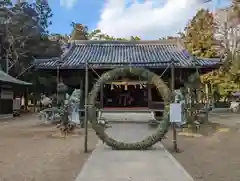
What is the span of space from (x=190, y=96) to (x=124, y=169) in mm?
11995

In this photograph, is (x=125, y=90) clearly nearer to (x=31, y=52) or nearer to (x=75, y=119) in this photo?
(x=75, y=119)

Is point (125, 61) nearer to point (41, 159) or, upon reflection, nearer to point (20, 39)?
point (41, 159)

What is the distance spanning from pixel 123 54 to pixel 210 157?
1651 centimetres

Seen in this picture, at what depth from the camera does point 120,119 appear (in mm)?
23422

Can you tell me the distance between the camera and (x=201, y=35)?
48.2 m

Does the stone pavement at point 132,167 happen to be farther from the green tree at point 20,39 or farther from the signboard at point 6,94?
the green tree at point 20,39

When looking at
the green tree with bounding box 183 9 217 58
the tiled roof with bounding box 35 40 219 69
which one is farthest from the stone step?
the green tree with bounding box 183 9 217 58

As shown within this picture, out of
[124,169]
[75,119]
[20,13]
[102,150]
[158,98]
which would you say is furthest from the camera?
[20,13]

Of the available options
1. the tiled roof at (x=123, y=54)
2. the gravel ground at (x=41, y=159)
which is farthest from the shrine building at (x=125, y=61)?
the gravel ground at (x=41, y=159)

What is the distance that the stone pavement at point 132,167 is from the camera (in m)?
7.81

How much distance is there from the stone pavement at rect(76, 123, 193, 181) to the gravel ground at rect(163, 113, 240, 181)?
42 centimetres

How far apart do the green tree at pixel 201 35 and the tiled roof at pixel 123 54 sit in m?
17.8

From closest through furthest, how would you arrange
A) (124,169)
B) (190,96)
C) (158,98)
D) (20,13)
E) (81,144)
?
1. (124,169)
2. (81,144)
3. (190,96)
4. (158,98)
5. (20,13)

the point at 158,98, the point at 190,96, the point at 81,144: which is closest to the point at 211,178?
the point at 81,144
